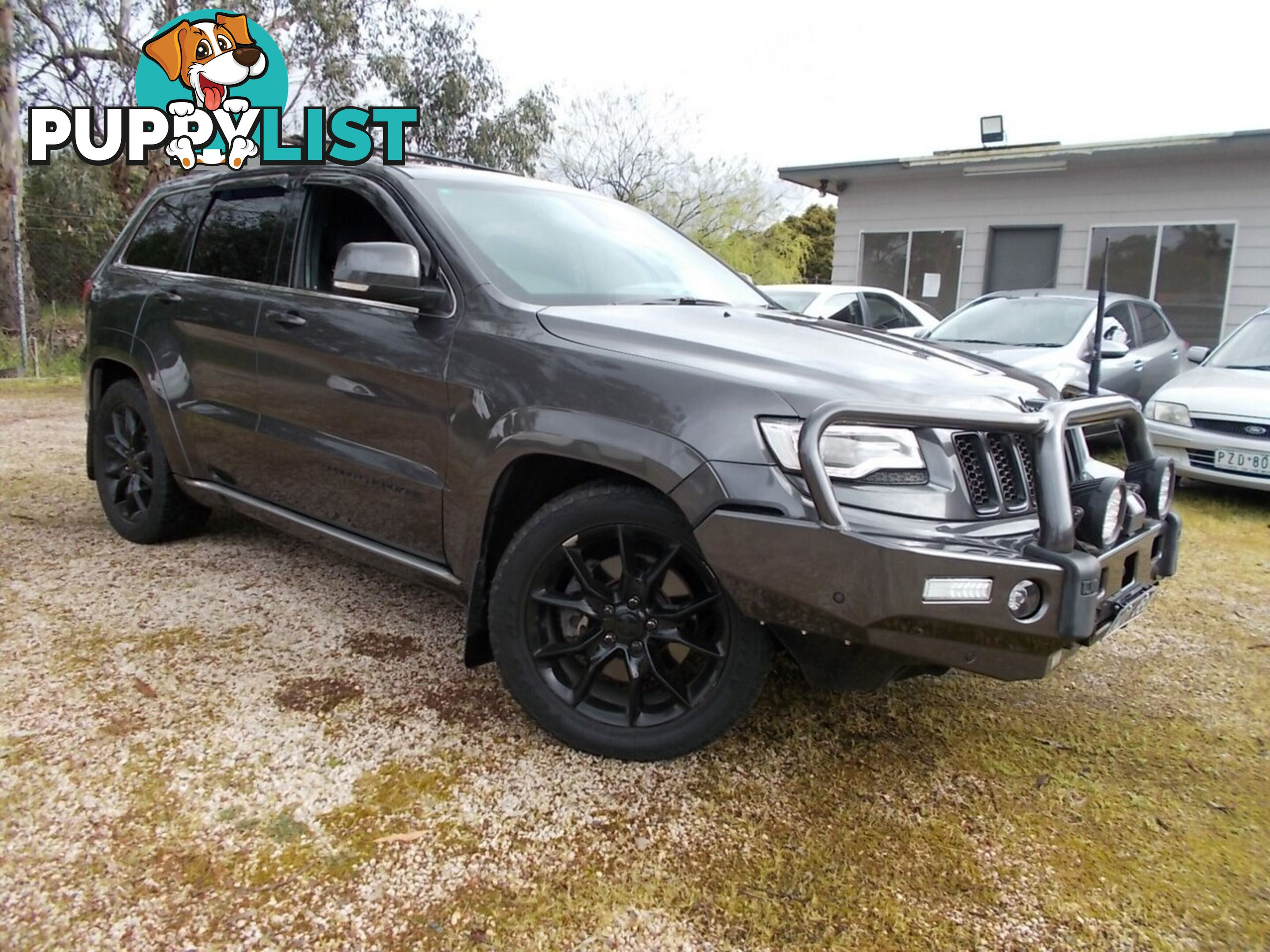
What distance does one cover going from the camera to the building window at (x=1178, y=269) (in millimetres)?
11211

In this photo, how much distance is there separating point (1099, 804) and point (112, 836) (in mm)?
2562

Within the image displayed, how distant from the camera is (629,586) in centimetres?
245

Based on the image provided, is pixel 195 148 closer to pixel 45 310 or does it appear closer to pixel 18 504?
pixel 45 310

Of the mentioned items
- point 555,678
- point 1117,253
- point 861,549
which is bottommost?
point 555,678

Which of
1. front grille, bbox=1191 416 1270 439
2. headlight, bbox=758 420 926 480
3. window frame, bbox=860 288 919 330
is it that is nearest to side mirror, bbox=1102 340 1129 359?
front grille, bbox=1191 416 1270 439

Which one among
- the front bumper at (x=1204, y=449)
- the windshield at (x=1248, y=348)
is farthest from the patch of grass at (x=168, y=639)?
the windshield at (x=1248, y=348)

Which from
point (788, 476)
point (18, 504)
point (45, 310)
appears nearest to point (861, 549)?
point (788, 476)

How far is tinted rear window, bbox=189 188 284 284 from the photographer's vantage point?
358cm

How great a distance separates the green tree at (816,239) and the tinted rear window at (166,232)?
904 inches

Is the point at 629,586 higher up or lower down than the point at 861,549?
lower down

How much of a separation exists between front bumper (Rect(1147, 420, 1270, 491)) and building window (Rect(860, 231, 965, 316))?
718 centimetres

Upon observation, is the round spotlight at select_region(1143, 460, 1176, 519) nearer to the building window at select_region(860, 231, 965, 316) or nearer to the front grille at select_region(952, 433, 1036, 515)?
the front grille at select_region(952, 433, 1036, 515)

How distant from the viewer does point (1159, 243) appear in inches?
452

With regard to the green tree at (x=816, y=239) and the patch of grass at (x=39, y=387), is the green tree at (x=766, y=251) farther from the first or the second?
the patch of grass at (x=39, y=387)
